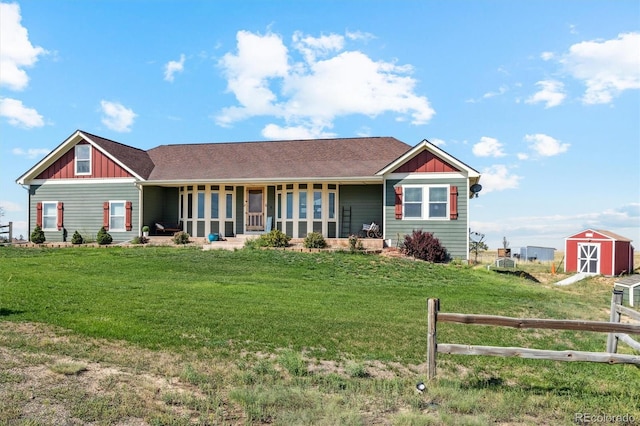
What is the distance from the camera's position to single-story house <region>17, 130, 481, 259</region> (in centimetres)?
2281

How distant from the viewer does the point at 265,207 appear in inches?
1024

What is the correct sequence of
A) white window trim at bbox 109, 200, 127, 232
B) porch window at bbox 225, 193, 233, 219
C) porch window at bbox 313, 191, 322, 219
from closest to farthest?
1. porch window at bbox 313, 191, 322, 219
2. white window trim at bbox 109, 200, 127, 232
3. porch window at bbox 225, 193, 233, 219

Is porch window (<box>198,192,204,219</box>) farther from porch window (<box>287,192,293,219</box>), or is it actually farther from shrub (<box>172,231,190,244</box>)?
porch window (<box>287,192,293,219</box>)

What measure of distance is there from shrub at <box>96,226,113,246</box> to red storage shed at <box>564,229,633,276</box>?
25.3 meters

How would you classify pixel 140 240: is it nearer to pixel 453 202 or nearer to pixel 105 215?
pixel 105 215

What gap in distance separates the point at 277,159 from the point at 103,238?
10.1 m

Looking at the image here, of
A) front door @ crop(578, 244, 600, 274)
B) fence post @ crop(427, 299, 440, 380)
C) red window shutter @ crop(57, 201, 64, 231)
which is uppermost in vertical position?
red window shutter @ crop(57, 201, 64, 231)

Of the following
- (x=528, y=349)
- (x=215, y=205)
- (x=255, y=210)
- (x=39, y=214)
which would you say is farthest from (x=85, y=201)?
(x=528, y=349)

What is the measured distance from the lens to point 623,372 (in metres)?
7.71

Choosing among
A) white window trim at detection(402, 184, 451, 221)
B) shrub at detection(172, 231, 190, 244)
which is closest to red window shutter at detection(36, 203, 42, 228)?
shrub at detection(172, 231, 190, 244)

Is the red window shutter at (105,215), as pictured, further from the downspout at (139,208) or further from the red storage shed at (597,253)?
the red storage shed at (597,253)

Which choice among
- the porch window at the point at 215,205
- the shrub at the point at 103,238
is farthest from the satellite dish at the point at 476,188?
the shrub at the point at 103,238

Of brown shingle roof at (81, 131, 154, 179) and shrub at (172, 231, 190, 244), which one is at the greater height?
brown shingle roof at (81, 131, 154, 179)

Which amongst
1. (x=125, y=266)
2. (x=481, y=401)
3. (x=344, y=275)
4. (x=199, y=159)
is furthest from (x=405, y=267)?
(x=199, y=159)
